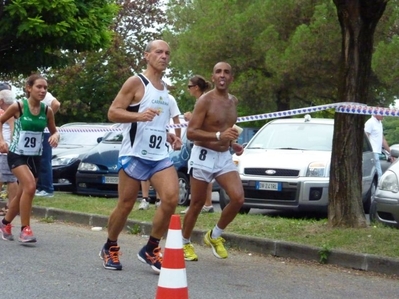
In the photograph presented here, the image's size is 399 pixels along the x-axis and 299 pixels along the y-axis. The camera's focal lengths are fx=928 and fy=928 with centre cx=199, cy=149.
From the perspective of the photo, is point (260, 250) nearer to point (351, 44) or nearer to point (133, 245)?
point (133, 245)

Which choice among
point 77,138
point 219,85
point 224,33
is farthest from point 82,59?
point 219,85

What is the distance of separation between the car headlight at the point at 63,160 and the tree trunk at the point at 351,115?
8.19m

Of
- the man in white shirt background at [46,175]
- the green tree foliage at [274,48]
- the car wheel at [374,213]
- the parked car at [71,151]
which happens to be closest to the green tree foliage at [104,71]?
the green tree foliage at [274,48]

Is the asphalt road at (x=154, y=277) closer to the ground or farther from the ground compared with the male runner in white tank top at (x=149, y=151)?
closer to the ground

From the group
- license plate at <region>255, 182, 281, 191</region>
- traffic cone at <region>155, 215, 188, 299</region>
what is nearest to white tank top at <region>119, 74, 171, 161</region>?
traffic cone at <region>155, 215, 188, 299</region>

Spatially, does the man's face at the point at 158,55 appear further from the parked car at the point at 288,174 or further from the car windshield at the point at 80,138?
the car windshield at the point at 80,138

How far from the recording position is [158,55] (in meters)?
8.24

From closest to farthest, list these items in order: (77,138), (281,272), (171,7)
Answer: (281,272) < (77,138) < (171,7)

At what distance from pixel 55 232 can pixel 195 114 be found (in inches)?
136

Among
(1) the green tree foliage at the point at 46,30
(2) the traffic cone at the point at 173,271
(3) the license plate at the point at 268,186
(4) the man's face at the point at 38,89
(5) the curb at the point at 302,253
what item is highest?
(1) the green tree foliage at the point at 46,30

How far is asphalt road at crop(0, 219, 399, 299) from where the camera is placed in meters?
7.42

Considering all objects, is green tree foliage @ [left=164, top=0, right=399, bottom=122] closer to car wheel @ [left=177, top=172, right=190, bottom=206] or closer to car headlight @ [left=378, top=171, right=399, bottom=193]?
car wheel @ [left=177, top=172, right=190, bottom=206]

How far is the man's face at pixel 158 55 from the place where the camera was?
27.0ft

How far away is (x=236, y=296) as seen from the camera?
7410 mm
